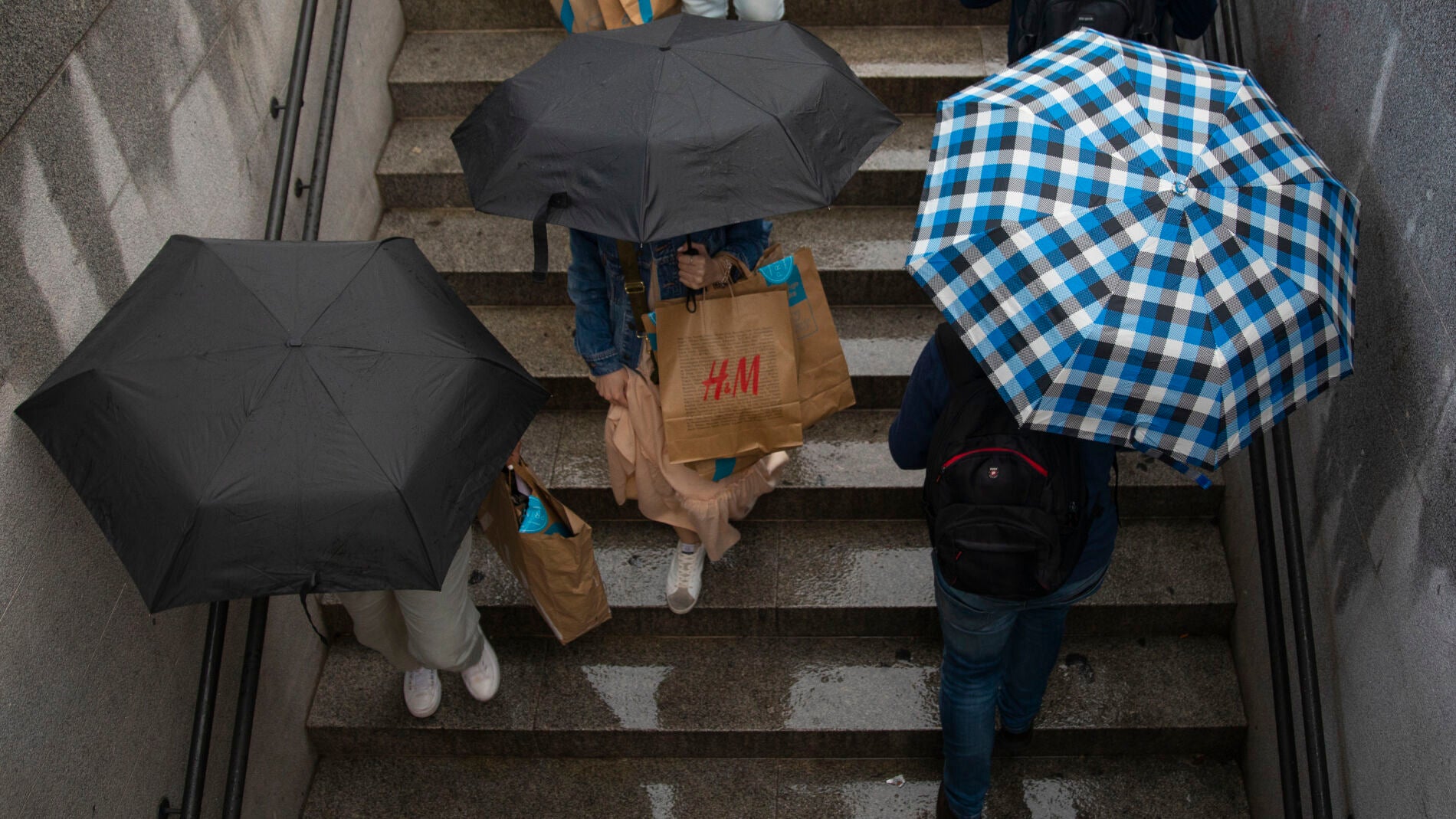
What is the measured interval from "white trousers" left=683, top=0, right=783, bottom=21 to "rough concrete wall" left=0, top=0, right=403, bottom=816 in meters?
1.55

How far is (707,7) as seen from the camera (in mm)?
4172

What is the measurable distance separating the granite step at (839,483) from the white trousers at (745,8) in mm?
1615

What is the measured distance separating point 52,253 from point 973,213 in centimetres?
233

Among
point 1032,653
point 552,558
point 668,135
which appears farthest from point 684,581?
point 668,135

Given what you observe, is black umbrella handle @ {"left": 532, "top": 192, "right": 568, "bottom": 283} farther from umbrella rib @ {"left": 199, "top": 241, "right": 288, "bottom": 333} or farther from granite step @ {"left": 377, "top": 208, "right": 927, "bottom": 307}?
granite step @ {"left": 377, "top": 208, "right": 927, "bottom": 307}

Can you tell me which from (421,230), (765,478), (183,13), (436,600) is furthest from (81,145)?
(765,478)

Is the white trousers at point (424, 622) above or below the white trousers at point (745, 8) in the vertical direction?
below

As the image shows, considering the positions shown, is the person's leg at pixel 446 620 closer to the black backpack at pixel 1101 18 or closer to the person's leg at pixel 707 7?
the person's leg at pixel 707 7

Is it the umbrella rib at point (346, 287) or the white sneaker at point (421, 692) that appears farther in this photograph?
the white sneaker at point (421, 692)

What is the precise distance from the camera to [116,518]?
2678 millimetres

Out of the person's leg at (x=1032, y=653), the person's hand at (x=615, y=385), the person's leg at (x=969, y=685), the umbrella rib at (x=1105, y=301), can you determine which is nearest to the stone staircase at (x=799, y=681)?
the person's leg at (x=1032, y=653)

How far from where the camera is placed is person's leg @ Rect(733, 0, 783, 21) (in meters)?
4.00

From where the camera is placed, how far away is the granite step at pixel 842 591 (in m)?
4.22

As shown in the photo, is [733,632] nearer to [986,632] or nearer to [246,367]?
[986,632]
